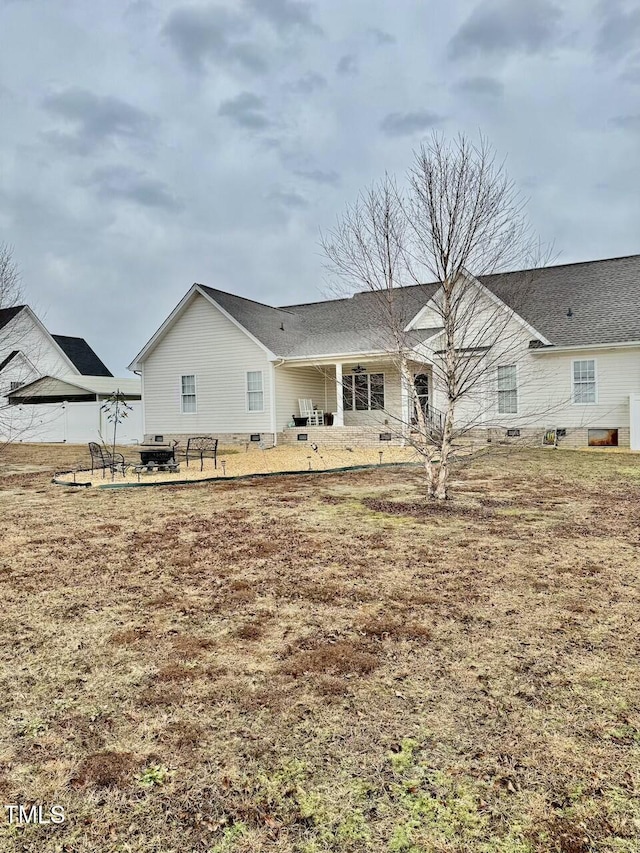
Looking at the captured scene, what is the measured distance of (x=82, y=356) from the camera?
33719 mm

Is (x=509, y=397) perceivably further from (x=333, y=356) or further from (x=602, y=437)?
(x=333, y=356)

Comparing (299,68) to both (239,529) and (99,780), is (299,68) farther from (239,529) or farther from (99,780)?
(99,780)

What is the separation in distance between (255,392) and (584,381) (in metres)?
11.7

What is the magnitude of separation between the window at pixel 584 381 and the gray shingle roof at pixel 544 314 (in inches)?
32.6

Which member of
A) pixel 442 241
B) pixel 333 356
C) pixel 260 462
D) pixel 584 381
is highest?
pixel 442 241

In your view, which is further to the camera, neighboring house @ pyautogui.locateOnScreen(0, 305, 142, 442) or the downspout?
neighboring house @ pyautogui.locateOnScreen(0, 305, 142, 442)

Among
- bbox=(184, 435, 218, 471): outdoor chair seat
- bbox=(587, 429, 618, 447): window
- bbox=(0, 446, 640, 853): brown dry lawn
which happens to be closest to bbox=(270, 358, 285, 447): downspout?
bbox=(184, 435, 218, 471): outdoor chair seat

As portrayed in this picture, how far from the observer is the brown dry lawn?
7.04 feet

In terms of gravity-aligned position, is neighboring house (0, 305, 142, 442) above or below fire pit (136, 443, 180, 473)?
above

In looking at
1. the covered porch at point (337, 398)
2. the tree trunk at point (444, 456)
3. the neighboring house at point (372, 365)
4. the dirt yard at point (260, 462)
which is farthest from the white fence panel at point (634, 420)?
the tree trunk at point (444, 456)

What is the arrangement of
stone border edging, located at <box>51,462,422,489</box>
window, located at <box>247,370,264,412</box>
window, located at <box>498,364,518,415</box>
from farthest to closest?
window, located at <box>247,370,264,412</box> < window, located at <box>498,364,518,415</box> < stone border edging, located at <box>51,462,422,489</box>

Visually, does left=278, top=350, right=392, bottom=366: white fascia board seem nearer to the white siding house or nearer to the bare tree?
the white siding house

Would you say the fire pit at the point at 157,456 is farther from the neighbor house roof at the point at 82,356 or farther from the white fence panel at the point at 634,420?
the neighbor house roof at the point at 82,356

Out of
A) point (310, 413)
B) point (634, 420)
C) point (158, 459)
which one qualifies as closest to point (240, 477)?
point (158, 459)
